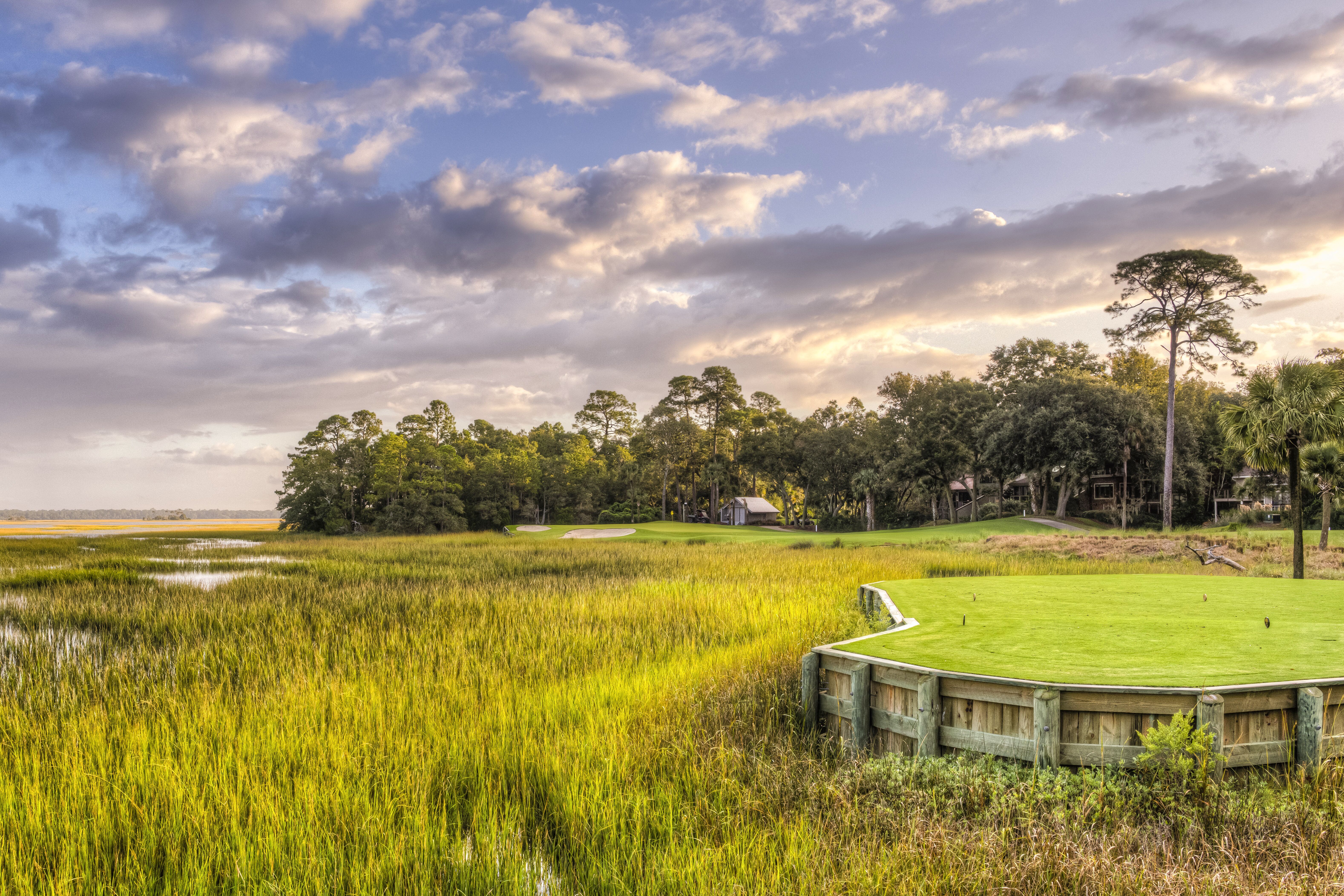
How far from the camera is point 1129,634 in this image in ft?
23.2

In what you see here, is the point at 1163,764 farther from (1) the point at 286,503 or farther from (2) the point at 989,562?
(1) the point at 286,503

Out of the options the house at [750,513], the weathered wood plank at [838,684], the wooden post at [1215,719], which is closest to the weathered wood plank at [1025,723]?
the wooden post at [1215,719]

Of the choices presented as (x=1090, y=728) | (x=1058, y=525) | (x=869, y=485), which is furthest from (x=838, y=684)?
(x=869, y=485)

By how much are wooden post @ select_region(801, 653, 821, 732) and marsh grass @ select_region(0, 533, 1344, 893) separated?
9.4 inches

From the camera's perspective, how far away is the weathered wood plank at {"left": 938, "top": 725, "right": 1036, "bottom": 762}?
5.10 m

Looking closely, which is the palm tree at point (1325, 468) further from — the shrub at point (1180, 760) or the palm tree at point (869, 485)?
the palm tree at point (869, 485)

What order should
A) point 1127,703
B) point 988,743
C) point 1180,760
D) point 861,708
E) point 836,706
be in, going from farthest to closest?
point 836,706 → point 861,708 → point 988,743 → point 1127,703 → point 1180,760

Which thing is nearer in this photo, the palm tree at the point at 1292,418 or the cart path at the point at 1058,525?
the palm tree at the point at 1292,418

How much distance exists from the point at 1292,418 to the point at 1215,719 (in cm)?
1388

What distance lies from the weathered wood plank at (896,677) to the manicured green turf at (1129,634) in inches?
10.8

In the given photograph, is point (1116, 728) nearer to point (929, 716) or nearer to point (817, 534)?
point (929, 716)

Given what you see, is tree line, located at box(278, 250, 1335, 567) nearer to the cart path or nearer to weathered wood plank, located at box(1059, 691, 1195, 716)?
the cart path

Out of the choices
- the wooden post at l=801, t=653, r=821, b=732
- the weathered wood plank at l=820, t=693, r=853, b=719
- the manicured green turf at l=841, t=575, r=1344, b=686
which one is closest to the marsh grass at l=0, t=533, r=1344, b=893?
the wooden post at l=801, t=653, r=821, b=732

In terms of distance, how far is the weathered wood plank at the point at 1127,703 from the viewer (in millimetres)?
4883
